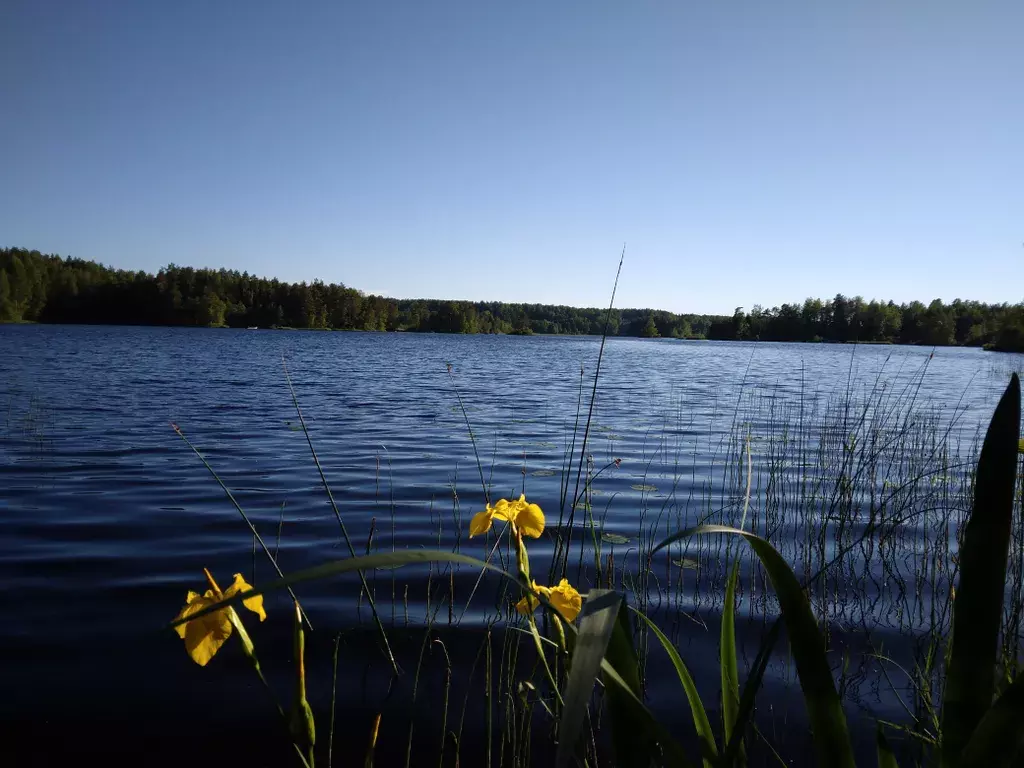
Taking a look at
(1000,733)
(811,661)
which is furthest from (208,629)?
(1000,733)

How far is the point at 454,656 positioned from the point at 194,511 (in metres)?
3.22

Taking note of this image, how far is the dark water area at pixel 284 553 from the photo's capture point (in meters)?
2.46

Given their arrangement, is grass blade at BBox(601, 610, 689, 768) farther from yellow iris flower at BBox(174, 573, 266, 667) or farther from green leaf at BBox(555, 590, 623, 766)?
yellow iris flower at BBox(174, 573, 266, 667)

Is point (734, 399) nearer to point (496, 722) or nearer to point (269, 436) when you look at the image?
point (269, 436)

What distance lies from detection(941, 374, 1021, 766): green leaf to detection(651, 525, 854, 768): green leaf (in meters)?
0.15

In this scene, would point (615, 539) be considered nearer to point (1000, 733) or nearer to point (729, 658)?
point (729, 658)

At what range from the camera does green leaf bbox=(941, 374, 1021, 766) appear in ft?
2.89

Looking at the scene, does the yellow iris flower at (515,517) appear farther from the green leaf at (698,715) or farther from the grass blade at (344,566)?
the grass blade at (344,566)

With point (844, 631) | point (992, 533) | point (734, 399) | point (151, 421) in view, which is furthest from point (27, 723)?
point (734, 399)

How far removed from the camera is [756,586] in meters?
3.85

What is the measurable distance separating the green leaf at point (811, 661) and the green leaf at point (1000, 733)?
0.53ft

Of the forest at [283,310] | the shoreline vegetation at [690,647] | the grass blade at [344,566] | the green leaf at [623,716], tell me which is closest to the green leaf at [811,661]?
the shoreline vegetation at [690,647]

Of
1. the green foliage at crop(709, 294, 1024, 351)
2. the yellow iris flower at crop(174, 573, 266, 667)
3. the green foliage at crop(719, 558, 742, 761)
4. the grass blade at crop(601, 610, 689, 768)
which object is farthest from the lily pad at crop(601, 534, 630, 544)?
the green foliage at crop(709, 294, 1024, 351)

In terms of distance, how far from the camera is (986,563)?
2.91 feet
